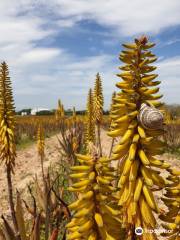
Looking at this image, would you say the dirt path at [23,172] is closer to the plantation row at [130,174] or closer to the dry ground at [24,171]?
the dry ground at [24,171]

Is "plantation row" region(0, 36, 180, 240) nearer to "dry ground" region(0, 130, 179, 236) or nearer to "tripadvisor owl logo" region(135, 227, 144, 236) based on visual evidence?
"tripadvisor owl logo" region(135, 227, 144, 236)

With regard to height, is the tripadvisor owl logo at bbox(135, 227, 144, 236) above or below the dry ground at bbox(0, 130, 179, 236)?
above

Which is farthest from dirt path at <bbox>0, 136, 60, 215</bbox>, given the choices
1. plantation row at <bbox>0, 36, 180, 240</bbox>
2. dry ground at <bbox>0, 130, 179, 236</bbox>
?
plantation row at <bbox>0, 36, 180, 240</bbox>

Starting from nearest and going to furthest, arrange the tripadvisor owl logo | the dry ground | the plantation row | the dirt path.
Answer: the plantation row
the tripadvisor owl logo
the dry ground
the dirt path

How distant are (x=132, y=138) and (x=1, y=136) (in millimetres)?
3491

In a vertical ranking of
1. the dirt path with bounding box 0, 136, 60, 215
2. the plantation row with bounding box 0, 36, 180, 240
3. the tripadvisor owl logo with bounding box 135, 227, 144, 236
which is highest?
the plantation row with bounding box 0, 36, 180, 240

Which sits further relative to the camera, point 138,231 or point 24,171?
point 24,171

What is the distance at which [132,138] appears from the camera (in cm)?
242

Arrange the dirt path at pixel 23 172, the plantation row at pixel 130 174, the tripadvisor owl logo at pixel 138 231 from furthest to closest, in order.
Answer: the dirt path at pixel 23 172 → the tripadvisor owl logo at pixel 138 231 → the plantation row at pixel 130 174

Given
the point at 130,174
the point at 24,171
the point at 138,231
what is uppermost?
the point at 130,174

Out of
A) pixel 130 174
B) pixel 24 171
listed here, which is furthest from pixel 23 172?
pixel 130 174

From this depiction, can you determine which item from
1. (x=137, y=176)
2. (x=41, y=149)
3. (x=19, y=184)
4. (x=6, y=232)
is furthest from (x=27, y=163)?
(x=137, y=176)

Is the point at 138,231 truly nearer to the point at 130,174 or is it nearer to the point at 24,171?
the point at 130,174

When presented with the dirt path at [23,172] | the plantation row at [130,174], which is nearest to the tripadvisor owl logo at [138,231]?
the plantation row at [130,174]
